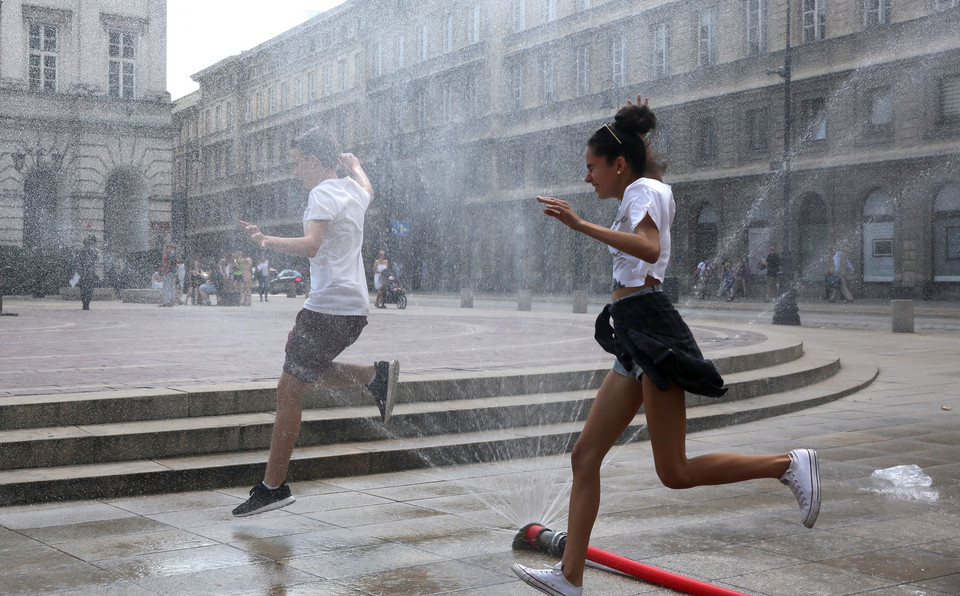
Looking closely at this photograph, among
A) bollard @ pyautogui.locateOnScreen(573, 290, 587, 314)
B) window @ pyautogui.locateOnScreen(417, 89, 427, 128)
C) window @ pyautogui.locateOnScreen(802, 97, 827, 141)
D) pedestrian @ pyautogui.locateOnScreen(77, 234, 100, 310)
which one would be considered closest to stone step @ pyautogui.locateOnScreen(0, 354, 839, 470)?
window @ pyautogui.locateOnScreen(417, 89, 427, 128)

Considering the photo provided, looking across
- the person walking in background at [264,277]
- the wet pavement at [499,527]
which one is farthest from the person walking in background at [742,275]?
the wet pavement at [499,527]

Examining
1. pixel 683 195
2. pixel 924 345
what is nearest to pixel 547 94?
pixel 683 195

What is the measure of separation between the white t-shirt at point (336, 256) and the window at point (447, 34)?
14916mm

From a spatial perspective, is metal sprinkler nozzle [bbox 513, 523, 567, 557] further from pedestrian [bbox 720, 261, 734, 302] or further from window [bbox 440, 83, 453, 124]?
pedestrian [bbox 720, 261, 734, 302]

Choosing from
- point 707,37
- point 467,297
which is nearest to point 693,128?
point 707,37

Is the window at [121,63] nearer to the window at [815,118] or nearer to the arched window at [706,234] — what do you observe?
the arched window at [706,234]

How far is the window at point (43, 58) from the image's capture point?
3072 centimetres

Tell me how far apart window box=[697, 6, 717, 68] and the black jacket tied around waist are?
31.4 m

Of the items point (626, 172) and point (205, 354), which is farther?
point (205, 354)

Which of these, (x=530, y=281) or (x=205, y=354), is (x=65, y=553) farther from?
(x=530, y=281)

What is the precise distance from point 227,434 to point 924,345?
1234 centimetres

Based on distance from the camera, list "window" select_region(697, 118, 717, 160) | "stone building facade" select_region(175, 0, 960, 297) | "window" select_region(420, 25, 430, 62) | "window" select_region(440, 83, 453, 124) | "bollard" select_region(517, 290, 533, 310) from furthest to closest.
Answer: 1. "window" select_region(697, 118, 717, 160)
2. "bollard" select_region(517, 290, 533, 310)
3. "window" select_region(440, 83, 453, 124)
4. "stone building facade" select_region(175, 0, 960, 297)
5. "window" select_region(420, 25, 430, 62)

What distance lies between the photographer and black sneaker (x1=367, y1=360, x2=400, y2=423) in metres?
5.57

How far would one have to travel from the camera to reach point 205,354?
10789 mm
